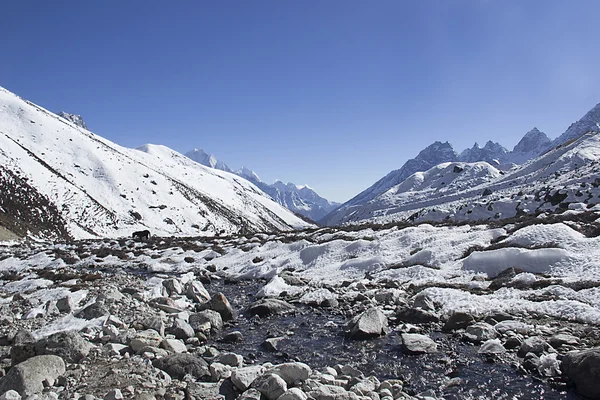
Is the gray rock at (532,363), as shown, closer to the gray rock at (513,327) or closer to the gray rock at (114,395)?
the gray rock at (513,327)

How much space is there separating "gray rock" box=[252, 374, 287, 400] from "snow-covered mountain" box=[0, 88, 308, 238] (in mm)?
79288

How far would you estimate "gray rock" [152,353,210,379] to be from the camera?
A: 9508 mm

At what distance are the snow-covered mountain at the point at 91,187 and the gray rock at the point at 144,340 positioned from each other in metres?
73.8

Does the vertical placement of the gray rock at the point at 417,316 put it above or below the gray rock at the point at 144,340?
below

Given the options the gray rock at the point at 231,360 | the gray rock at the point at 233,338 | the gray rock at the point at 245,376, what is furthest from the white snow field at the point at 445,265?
the gray rock at the point at 245,376

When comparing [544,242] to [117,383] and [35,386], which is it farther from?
[35,386]

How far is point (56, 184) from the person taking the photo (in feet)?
280

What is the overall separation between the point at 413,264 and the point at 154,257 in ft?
93.8

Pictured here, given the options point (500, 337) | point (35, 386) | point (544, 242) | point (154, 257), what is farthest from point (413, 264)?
point (154, 257)

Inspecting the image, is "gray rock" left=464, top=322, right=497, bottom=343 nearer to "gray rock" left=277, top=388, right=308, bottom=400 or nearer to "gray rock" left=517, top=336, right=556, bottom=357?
"gray rock" left=517, top=336, right=556, bottom=357

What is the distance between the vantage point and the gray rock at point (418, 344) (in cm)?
1130

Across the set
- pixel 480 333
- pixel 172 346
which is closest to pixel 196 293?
pixel 172 346

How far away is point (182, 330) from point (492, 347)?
10598 mm

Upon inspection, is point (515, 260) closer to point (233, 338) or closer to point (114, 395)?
Result: point (233, 338)
